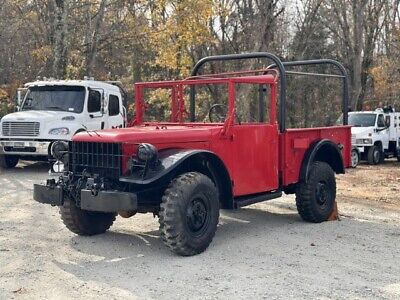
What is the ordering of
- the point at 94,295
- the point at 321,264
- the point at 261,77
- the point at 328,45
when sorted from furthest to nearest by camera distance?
the point at 328,45
the point at 261,77
the point at 321,264
the point at 94,295

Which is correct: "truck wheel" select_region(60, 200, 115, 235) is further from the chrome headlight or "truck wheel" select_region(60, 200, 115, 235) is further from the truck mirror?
the truck mirror

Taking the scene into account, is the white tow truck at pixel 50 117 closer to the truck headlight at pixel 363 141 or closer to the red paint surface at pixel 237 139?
the red paint surface at pixel 237 139

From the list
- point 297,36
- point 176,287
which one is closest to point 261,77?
point 176,287

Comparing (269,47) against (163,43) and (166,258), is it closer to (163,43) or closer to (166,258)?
(163,43)

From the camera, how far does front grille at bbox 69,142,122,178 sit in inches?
267

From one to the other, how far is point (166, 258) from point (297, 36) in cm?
2595

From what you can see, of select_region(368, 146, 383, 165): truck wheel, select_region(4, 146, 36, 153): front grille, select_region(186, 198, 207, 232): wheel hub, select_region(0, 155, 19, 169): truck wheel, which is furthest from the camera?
select_region(368, 146, 383, 165): truck wheel

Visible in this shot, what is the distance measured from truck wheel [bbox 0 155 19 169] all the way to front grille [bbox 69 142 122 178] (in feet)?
29.4

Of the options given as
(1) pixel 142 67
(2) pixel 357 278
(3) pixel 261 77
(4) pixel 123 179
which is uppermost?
(1) pixel 142 67

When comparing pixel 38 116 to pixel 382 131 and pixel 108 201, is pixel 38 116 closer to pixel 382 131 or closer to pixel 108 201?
pixel 108 201

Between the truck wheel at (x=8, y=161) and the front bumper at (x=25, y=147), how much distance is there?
55 centimetres

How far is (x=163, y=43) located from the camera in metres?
25.1

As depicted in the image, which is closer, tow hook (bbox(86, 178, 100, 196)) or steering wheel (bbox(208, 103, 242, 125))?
tow hook (bbox(86, 178, 100, 196))

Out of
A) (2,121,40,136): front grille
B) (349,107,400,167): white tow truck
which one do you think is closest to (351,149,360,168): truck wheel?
(349,107,400,167): white tow truck
